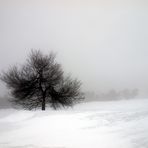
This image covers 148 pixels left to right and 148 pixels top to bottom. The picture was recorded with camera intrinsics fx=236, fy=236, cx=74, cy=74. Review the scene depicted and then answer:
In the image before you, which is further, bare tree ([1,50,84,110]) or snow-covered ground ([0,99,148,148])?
bare tree ([1,50,84,110])

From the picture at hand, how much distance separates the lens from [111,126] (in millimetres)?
11773

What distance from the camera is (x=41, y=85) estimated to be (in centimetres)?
2123

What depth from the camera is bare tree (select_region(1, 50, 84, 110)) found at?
21.2m

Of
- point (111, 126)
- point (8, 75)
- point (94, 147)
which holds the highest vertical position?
point (8, 75)

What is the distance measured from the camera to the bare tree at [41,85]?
21219 millimetres

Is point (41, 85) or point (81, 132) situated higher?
point (41, 85)

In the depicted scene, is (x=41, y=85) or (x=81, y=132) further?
(x=41, y=85)

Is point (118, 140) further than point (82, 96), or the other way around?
point (82, 96)

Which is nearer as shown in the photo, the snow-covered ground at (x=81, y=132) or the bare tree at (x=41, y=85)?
the snow-covered ground at (x=81, y=132)

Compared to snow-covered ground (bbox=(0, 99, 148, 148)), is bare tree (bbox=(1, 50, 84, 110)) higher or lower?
higher

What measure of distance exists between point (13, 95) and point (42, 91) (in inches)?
120

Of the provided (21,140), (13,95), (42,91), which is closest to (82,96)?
(42,91)

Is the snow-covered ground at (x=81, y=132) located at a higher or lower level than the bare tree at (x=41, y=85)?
lower

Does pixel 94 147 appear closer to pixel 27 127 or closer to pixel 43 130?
pixel 43 130
